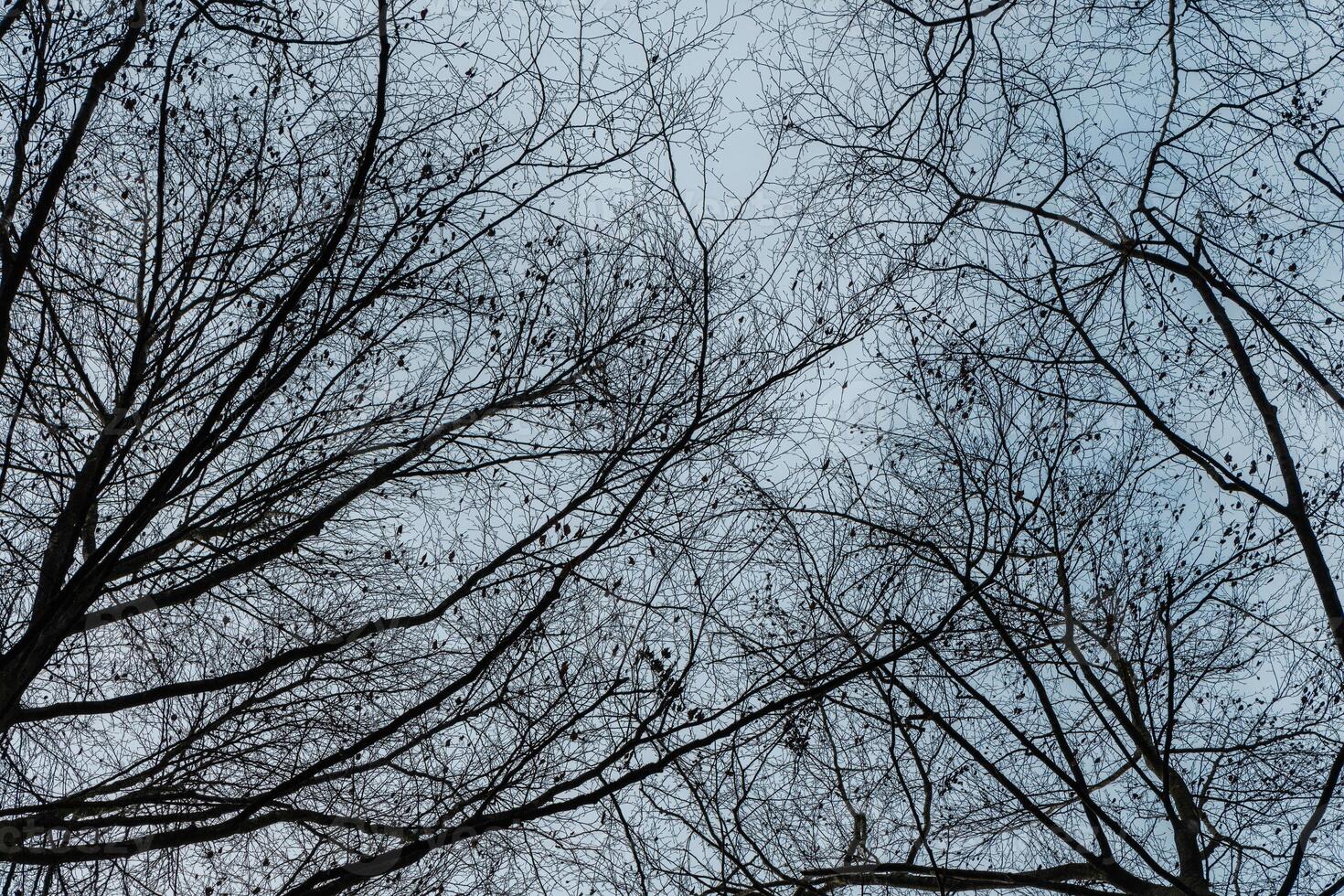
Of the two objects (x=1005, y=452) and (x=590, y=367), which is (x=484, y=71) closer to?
(x=590, y=367)

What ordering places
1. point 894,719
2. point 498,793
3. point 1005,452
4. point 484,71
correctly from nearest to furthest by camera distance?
point 498,793 < point 894,719 < point 484,71 < point 1005,452

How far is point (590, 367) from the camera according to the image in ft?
16.7

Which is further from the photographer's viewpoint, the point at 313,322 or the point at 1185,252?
the point at 1185,252

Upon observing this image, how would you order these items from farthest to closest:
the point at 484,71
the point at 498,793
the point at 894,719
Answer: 1. the point at 484,71
2. the point at 894,719
3. the point at 498,793

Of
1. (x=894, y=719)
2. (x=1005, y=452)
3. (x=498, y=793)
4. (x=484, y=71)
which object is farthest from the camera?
(x=1005, y=452)

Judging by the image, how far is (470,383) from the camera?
16.0 feet

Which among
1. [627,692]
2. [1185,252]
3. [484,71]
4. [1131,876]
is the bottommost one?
[1131,876]

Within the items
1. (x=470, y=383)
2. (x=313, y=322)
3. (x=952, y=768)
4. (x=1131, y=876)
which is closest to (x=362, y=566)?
(x=470, y=383)

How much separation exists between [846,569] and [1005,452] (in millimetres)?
1063

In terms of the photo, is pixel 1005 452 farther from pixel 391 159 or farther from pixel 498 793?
pixel 391 159

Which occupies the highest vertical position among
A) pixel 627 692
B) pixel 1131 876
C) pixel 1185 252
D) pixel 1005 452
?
pixel 1185 252

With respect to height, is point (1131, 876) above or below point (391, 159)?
below

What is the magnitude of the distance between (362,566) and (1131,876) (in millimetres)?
3813

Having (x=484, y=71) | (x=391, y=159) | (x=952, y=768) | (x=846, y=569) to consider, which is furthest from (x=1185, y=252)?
(x=391, y=159)
